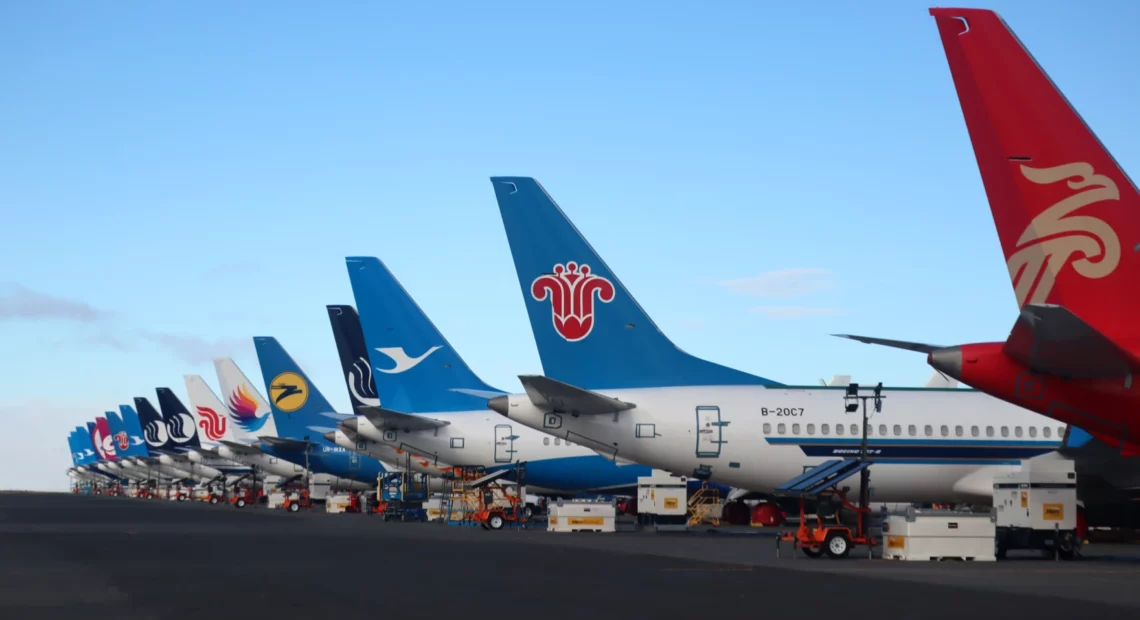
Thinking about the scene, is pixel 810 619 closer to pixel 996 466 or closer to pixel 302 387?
pixel 996 466

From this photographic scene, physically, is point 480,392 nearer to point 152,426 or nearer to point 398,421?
point 398,421

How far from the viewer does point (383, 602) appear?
14961mm

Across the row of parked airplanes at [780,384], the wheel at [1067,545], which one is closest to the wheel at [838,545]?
the wheel at [1067,545]

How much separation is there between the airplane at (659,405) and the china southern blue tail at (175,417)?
77.5 meters

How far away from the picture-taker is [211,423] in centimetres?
9631

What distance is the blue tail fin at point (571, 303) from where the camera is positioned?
30.6 metres

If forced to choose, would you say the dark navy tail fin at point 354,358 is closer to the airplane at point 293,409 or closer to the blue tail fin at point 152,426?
the airplane at point 293,409

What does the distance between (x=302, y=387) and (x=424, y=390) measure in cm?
2260

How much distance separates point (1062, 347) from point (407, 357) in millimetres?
32609

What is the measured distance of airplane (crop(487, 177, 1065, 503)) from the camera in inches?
1204

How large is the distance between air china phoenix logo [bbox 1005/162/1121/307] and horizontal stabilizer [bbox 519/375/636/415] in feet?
44.3

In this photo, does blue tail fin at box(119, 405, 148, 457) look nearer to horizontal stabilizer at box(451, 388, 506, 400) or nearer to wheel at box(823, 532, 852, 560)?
horizontal stabilizer at box(451, 388, 506, 400)

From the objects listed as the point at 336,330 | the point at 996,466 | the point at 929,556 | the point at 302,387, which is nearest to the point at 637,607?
the point at 929,556

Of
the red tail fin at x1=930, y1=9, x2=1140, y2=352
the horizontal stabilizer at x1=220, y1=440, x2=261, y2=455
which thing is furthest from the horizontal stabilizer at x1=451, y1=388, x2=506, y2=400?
the horizontal stabilizer at x1=220, y1=440, x2=261, y2=455
